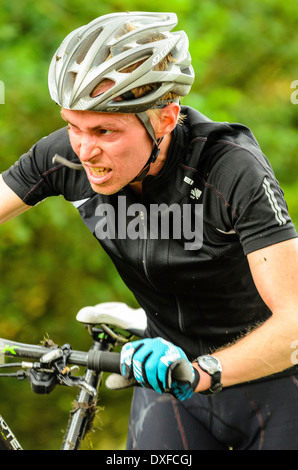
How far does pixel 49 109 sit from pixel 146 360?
10.6 feet

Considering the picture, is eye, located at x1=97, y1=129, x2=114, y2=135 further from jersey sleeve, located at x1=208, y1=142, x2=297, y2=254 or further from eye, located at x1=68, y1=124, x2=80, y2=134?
jersey sleeve, located at x1=208, y1=142, x2=297, y2=254

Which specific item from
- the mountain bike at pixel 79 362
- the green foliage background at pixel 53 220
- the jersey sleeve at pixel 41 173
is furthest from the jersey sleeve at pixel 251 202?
the green foliage background at pixel 53 220

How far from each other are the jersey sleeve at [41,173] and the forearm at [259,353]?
114cm

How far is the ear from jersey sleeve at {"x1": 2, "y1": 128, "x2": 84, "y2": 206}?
0.50 m

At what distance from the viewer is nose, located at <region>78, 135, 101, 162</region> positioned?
7.64 ft

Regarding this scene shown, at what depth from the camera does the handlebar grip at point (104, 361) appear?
2.14m

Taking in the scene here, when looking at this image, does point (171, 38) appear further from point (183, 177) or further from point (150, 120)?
point (183, 177)

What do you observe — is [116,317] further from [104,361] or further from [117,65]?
[117,65]

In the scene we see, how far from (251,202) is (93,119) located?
0.65 m

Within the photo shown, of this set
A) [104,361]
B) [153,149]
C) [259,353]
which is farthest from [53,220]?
[259,353]

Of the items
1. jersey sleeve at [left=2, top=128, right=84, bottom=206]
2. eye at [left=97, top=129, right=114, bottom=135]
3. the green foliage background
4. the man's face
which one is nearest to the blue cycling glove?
the man's face

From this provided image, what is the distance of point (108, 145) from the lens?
2.34m

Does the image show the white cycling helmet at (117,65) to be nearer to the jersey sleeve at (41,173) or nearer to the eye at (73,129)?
the eye at (73,129)
